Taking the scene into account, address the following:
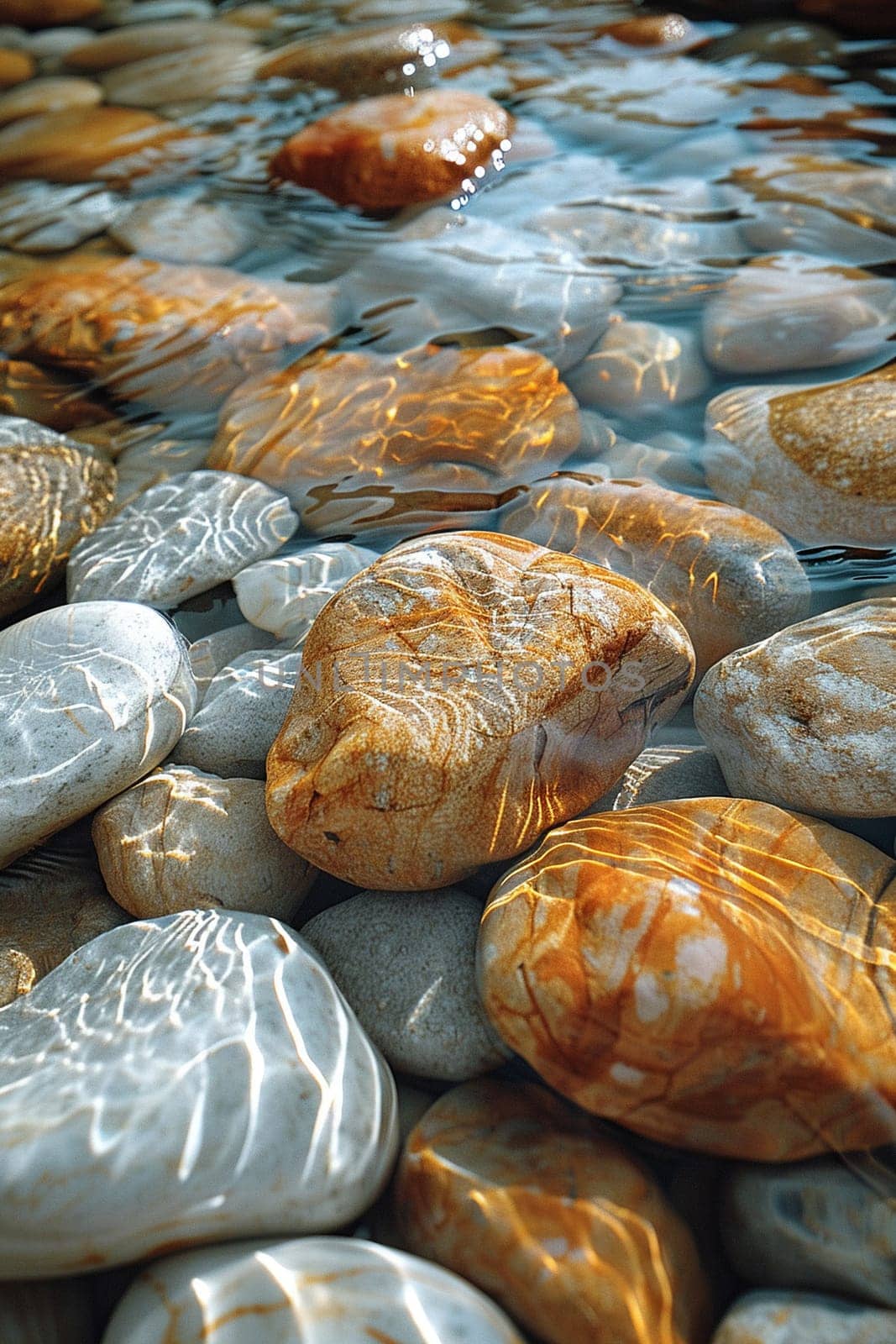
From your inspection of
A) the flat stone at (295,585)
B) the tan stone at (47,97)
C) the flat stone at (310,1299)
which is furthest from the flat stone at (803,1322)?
the tan stone at (47,97)

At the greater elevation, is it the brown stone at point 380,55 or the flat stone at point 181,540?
the brown stone at point 380,55

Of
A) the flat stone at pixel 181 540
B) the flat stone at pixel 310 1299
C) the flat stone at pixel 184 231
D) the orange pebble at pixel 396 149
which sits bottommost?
the flat stone at pixel 310 1299

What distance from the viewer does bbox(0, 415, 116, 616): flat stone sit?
155 inches

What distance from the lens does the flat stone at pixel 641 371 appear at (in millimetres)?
4480

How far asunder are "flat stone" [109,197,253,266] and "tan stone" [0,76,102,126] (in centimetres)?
222

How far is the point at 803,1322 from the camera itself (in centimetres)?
191

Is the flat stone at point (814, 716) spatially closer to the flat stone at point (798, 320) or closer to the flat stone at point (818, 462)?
the flat stone at point (818, 462)

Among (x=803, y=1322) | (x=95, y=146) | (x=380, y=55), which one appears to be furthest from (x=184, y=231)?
(x=803, y=1322)

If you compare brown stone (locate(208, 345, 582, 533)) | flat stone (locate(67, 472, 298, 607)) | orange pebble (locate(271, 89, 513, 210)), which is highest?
orange pebble (locate(271, 89, 513, 210))

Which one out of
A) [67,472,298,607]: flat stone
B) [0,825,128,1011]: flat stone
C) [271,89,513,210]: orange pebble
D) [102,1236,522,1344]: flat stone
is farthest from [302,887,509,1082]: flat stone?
[271,89,513,210]: orange pebble

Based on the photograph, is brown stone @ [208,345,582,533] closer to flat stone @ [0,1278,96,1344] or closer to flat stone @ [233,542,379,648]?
flat stone @ [233,542,379,648]

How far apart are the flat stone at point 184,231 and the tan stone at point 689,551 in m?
3.11

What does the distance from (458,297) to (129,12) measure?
6.58 metres

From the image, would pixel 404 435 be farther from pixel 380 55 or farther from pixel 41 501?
pixel 380 55
